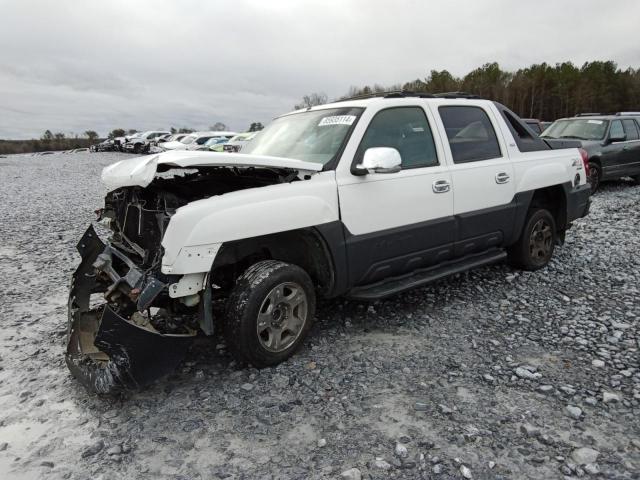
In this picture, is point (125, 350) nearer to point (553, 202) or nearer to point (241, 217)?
point (241, 217)

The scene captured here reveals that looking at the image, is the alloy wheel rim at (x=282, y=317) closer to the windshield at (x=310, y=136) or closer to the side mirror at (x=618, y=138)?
the windshield at (x=310, y=136)

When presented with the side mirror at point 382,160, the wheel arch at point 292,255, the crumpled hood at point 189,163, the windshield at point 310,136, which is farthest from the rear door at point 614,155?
the crumpled hood at point 189,163

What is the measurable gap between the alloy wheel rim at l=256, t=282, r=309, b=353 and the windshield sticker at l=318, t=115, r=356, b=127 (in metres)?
1.42

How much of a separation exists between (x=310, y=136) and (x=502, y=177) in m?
2.02

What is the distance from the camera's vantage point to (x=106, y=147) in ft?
127

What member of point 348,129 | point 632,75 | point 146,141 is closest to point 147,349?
point 348,129

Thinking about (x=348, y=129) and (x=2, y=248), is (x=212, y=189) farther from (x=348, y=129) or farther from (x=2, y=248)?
(x=2, y=248)

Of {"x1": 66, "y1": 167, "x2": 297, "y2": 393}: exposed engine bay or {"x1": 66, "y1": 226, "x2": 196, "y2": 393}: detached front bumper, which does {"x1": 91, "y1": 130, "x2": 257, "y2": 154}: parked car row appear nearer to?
{"x1": 66, "y1": 167, "x2": 297, "y2": 393}: exposed engine bay

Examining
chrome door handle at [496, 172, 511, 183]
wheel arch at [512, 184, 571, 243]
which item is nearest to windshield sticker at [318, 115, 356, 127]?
chrome door handle at [496, 172, 511, 183]

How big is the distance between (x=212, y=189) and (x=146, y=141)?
32.5m

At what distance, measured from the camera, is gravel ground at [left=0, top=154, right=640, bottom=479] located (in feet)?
7.90

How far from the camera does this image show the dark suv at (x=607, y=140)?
10.2m

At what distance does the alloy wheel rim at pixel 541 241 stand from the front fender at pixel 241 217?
2889mm

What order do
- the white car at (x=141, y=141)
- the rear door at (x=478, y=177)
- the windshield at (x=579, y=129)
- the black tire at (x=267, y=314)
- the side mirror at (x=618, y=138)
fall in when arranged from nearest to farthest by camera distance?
1. the black tire at (x=267, y=314)
2. the rear door at (x=478, y=177)
3. the side mirror at (x=618, y=138)
4. the windshield at (x=579, y=129)
5. the white car at (x=141, y=141)
